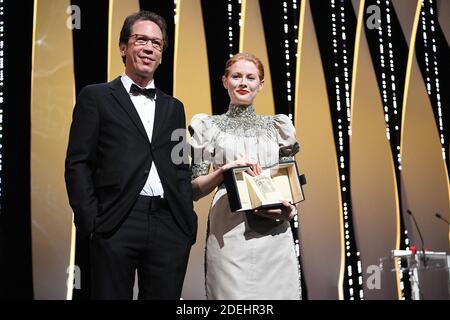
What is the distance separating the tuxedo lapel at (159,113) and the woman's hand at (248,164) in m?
0.31

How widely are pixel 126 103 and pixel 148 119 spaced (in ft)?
0.33

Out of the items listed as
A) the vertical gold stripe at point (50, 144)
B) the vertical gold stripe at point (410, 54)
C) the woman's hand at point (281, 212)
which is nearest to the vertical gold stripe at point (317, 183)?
the vertical gold stripe at point (410, 54)

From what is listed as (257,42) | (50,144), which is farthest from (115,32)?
(257,42)

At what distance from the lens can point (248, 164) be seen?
2250 millimetres

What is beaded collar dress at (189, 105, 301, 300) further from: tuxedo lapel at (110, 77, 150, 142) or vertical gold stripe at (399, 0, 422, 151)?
vertical gold stripe at (399, 0, 422, 151)

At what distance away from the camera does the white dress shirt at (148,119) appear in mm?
2033

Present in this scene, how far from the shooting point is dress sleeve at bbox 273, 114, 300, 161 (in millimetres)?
2512

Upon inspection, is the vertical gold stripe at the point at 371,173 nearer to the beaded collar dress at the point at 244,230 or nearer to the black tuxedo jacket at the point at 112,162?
the beaded collar dress at the point at 244,230

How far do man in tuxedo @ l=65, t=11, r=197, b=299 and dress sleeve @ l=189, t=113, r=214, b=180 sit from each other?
0.31 meters

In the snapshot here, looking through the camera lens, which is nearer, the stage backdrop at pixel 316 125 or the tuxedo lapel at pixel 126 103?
the tuxedo lapel at pixel 126 103

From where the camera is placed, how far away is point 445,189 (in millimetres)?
4539

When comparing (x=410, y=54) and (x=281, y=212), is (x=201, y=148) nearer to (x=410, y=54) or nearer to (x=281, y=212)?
(x=281, y=212)

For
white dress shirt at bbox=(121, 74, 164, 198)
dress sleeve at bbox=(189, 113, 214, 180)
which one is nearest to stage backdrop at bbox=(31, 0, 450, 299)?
dress sleeve at bbox=(189, 113, 214, 180)

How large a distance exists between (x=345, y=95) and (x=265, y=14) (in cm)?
82
